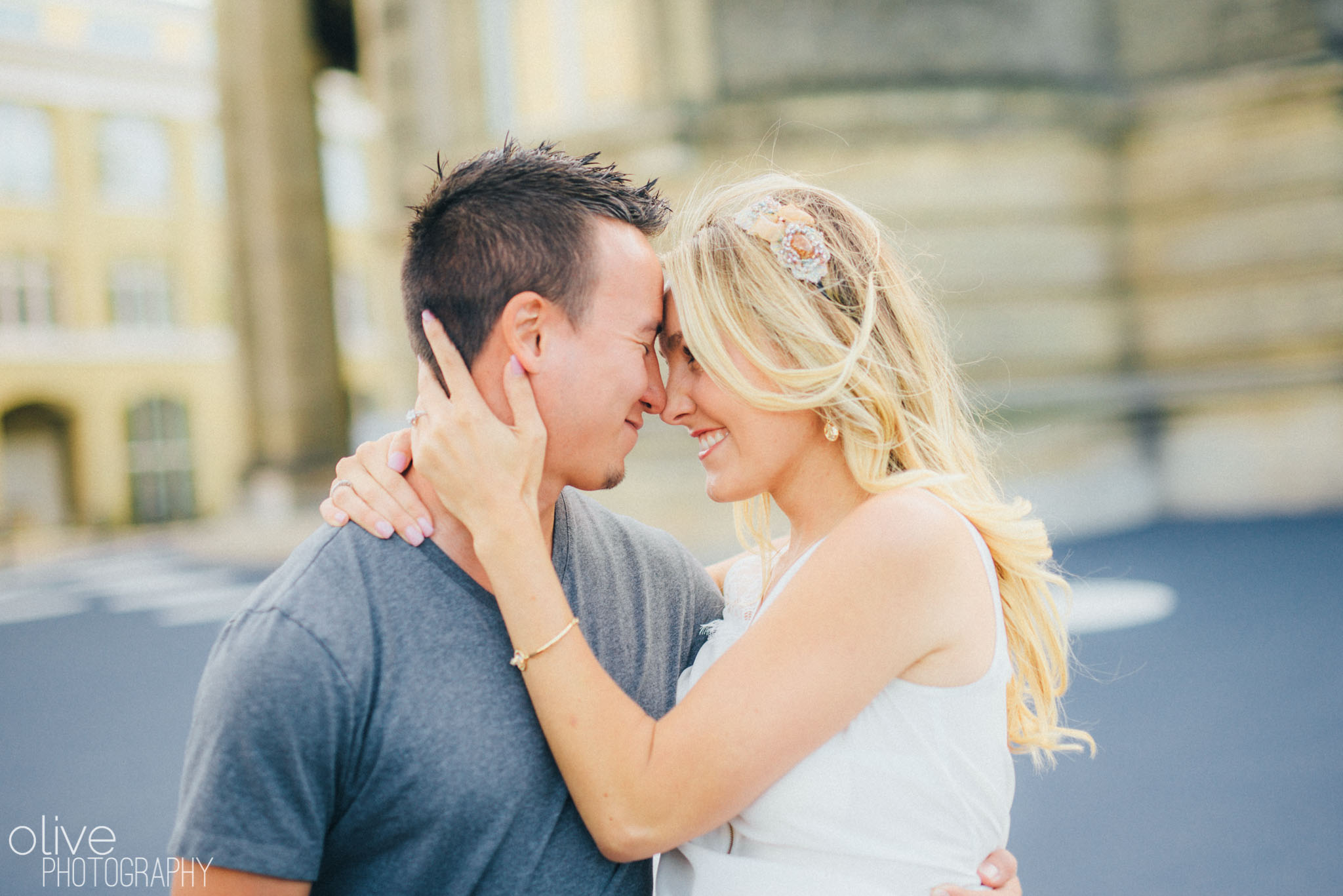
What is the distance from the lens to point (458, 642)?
1.58m

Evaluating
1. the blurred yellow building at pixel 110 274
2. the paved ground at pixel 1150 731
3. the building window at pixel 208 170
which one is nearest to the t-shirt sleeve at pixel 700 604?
the paved ground at pixel 1150 731

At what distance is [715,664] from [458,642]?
440mm

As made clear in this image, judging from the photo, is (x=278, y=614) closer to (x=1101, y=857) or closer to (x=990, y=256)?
(x=1101, y=857)

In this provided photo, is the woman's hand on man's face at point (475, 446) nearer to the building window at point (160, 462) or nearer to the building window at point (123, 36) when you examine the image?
the building window at point (160, 462)

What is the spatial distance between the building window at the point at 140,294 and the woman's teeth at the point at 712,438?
97.1ft

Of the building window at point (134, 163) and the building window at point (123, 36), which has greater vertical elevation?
the building window at point (123, 36)

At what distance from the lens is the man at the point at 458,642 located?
1.40m

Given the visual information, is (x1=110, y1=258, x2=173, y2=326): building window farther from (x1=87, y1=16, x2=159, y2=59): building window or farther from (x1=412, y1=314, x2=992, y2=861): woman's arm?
(x1=412, y1=314, x2=992, y2=861): woman's arm

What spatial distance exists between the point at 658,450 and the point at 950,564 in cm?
611

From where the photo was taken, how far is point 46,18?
2855cm

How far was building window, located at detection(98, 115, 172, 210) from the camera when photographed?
26.8m

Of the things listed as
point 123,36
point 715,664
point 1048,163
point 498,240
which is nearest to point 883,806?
point 715,664

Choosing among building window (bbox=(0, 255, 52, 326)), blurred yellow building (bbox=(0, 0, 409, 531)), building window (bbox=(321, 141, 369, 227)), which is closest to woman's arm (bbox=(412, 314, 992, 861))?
blurred yellow building (bbox=(0, 0, 409, 531))

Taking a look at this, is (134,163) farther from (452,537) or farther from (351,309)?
(452,537)
